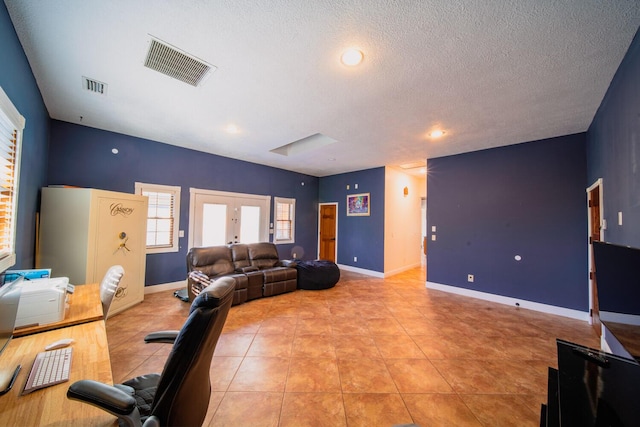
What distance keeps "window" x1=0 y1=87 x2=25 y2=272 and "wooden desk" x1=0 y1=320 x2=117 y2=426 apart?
92cm

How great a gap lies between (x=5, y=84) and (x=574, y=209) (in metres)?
6.70

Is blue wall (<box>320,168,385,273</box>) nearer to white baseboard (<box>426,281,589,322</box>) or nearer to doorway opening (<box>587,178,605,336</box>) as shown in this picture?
white baseboard (<box>426,281,589,322</box>)

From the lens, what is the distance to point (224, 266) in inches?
161

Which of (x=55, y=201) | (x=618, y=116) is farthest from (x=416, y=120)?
(x=55, y=201)

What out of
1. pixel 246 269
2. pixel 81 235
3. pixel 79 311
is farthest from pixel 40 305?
pixel 246 269

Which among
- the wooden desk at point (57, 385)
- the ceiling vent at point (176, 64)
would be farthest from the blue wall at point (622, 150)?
the wooden desk at point (57, 385)

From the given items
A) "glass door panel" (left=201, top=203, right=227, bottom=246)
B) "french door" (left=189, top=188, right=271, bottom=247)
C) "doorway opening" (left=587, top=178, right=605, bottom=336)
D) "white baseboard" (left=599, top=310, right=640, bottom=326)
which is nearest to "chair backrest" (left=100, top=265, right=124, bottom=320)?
"french door" (left=189, top=188, right=271, bottom=247)

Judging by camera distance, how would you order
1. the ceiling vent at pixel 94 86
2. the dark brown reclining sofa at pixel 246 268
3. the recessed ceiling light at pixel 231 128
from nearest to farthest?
the ceiling vent at pixel 94 86
the recessed ceiling light at pixel 231 128
the dark brown reclining sofa at pixel 246 268

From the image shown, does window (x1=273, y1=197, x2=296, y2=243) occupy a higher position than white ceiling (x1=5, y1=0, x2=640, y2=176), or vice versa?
white ceiling (x1=5, y1=0, x2=640, y2=176)

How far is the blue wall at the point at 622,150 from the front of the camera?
6.04ft

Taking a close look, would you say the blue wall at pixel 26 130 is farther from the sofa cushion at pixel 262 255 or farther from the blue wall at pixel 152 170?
the sofa cushion at pixel 262 255

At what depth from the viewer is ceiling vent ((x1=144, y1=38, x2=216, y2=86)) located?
1938 mm

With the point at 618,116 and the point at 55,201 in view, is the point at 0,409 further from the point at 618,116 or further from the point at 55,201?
the point at 618,116

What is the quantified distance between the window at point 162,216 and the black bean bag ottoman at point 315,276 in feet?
8.54
